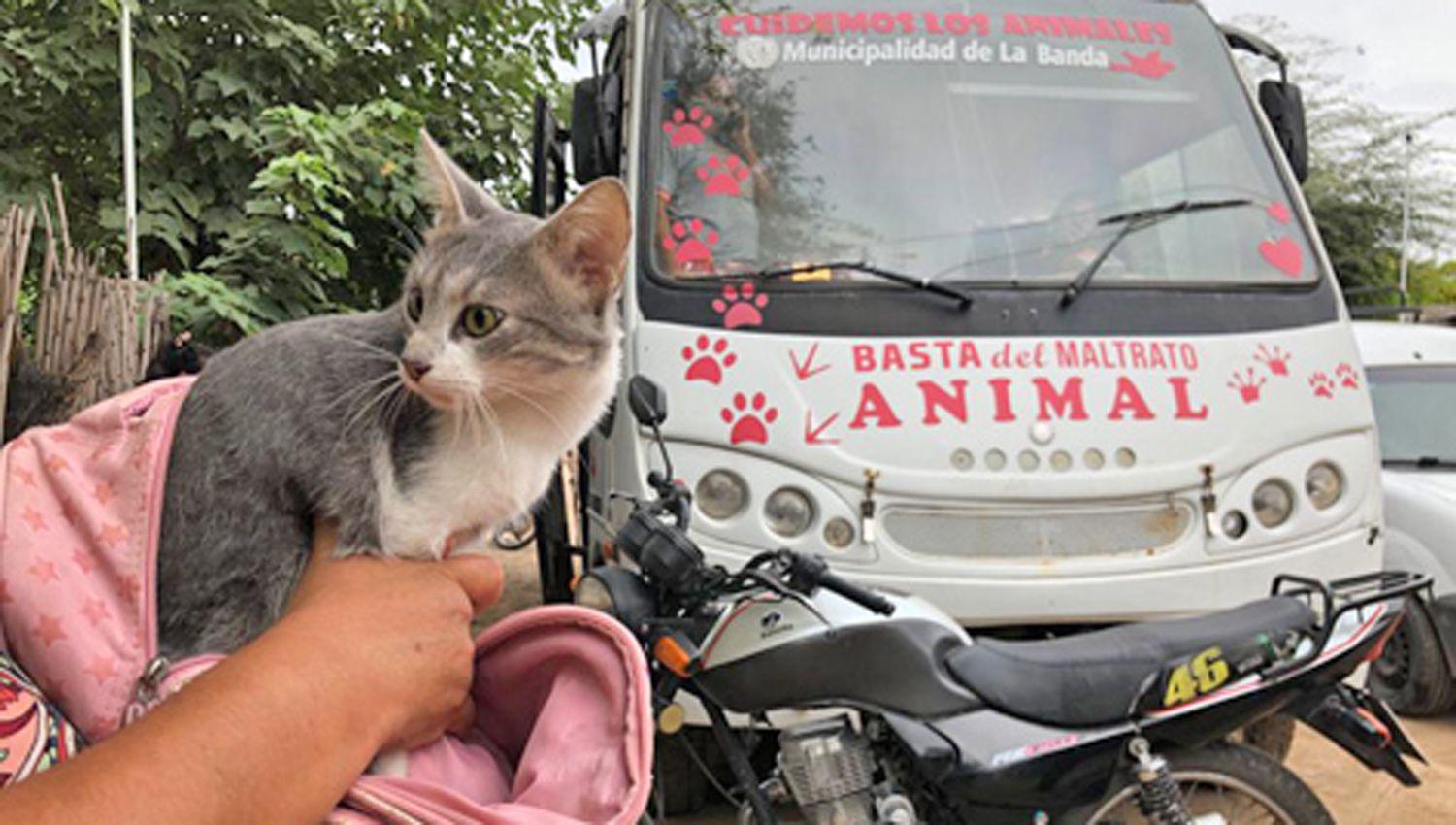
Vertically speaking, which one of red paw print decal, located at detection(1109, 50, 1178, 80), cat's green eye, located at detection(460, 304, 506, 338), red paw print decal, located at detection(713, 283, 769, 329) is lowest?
red paw print decal, located at detection(713, 283, 769, 329)

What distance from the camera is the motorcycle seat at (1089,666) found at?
2359 millimetres

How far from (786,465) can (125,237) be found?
237 cm

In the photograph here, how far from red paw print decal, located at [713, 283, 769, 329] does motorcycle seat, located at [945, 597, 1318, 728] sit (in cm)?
115

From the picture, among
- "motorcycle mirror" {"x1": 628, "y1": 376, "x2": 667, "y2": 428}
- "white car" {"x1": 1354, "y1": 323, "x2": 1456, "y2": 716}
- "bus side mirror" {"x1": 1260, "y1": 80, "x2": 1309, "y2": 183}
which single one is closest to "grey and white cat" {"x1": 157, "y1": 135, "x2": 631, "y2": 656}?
"motorcycle mirror" {"x1": 628, "y1": 376, "x2": 667, "y2": 428}

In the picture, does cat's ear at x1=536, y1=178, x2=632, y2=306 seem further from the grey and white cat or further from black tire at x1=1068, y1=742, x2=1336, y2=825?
black tire at x1=1068, y1=742, x2=1336, y2=825

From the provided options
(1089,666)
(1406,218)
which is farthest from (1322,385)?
(1406,218)

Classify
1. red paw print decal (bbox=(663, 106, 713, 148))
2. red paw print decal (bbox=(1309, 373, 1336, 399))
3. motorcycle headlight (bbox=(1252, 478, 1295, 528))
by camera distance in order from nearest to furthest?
1. motorcycle headlight (bbox=(1252, 478, 1295, 528))
2. red paw print decal (bbox=(1309, 373, 1336, 399))
3. red paw print decal (bbox=(663, 106, 713, 148))

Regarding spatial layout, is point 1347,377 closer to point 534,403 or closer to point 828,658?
point 828,658

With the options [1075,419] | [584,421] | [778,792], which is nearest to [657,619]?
[778,792]

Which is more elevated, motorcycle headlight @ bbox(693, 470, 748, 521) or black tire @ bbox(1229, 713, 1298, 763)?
motorcycle headlight @ bbox(693, 470, 748, 521)

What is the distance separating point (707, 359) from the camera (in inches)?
126

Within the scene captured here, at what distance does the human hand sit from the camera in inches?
47.8

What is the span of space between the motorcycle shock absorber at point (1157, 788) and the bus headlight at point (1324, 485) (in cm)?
124

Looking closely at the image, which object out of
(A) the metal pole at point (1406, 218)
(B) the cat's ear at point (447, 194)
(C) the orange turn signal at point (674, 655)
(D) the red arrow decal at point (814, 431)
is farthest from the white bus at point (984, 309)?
(A) the metal pole at point (1406, 218)
